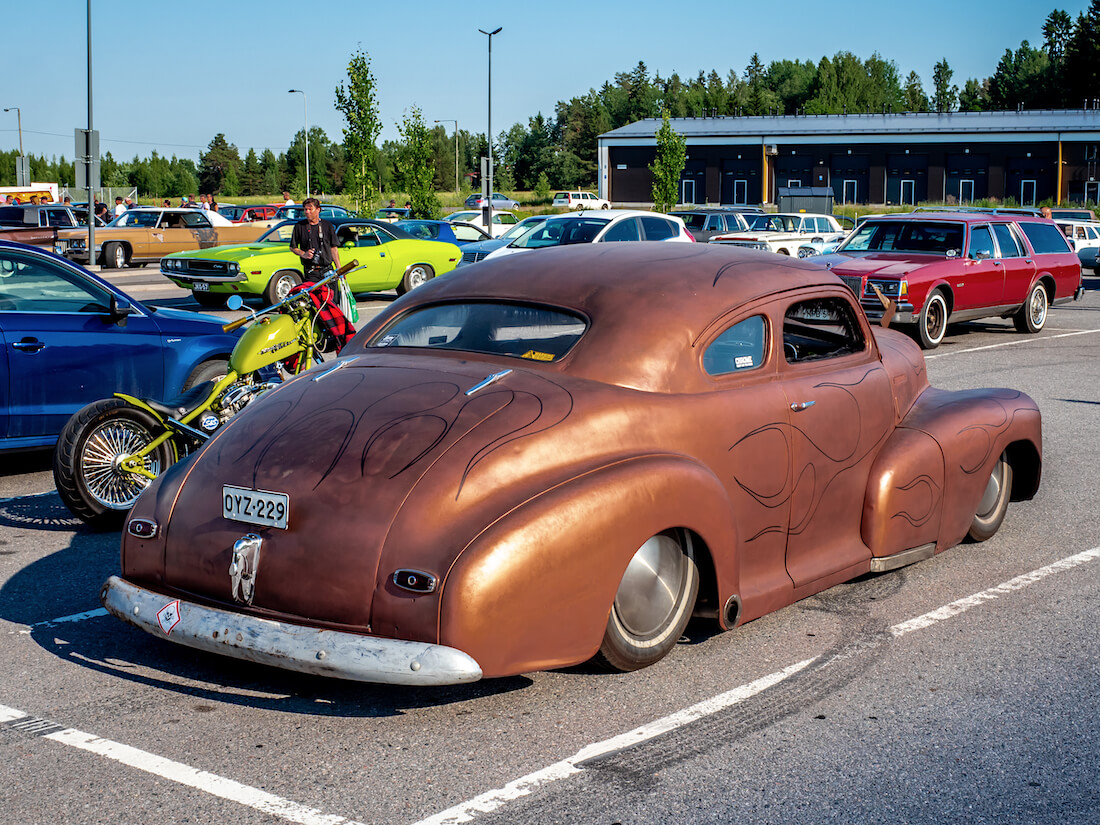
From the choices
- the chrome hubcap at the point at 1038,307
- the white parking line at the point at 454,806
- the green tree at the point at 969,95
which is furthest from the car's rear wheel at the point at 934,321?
the green tree at the point at 969,95

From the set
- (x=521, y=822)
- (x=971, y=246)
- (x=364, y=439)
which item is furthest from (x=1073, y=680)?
(x=971, y=246)

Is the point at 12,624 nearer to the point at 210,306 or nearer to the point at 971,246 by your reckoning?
the point at 971,246

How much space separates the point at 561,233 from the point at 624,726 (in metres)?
15.0

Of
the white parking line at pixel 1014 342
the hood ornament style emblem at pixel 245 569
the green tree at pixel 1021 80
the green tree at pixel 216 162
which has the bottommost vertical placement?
the hood ornament style emblem at pixel 245 569

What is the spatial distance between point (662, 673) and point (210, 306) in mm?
16962

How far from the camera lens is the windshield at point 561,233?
18.1m

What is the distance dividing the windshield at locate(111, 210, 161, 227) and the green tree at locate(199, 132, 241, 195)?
10438 cm

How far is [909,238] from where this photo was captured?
16094 millimetres

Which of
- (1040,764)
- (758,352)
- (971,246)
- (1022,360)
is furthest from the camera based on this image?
(971,246)

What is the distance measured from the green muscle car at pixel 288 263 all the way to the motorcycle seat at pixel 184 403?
36.8 feet

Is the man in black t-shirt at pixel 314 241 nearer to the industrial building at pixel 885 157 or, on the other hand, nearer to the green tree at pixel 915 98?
the industrial building at pixel 885 157

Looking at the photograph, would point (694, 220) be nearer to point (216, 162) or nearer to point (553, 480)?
point (553, 480)

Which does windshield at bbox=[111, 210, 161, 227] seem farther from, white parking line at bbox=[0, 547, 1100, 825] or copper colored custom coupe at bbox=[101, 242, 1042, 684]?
white parking line at bbox=[0, 547, 1100, 825]

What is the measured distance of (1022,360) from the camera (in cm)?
1452
